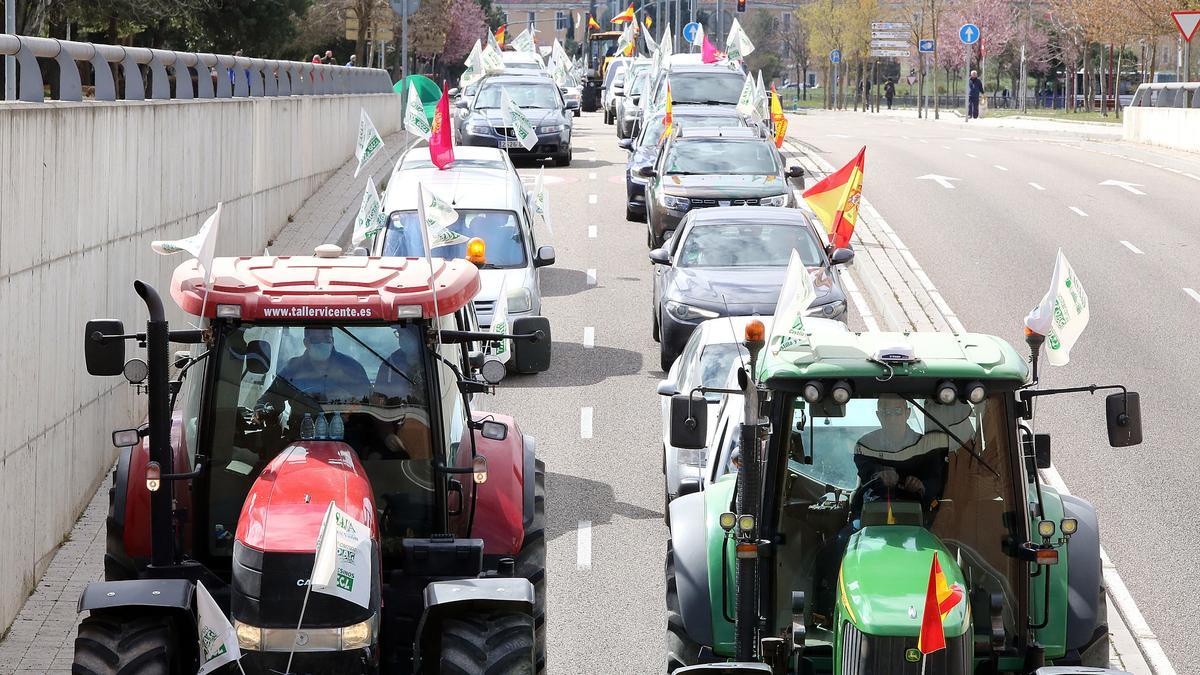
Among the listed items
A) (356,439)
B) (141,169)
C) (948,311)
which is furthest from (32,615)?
(948,311)

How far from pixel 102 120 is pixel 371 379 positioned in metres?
6.62

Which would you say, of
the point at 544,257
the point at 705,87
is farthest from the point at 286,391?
the point at 705,87

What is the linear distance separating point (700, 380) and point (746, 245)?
6414mm

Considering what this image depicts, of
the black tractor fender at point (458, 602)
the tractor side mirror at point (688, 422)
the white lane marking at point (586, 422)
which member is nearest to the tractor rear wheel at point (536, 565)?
the tractor side mirror at point (688, 422)

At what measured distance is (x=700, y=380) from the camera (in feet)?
42.7

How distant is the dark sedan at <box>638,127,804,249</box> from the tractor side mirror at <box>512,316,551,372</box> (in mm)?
16273

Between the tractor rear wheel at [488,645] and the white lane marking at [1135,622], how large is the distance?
379 centimetres

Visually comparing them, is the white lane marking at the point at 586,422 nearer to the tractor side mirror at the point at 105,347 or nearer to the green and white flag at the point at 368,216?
the green and white flag at the point at 368,216

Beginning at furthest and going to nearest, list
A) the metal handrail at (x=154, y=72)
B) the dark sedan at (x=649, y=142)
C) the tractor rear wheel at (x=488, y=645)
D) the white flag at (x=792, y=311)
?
1. the dark sedan at (x=649, y=142)
2. the metal handrail at (x=154, y=72)
3. the white flag at (x=792, y=311)
4. the tractor rear wheel at (x=488, y=645)

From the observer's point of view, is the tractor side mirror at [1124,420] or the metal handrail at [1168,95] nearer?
the tractor side mirror at [1124,420]

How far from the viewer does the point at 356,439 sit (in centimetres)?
737

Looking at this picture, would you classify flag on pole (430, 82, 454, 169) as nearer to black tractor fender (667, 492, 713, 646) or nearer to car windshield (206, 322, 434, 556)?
black tractor fender (667, 492, 713, 646)

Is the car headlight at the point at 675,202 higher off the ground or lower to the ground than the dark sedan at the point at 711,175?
lower

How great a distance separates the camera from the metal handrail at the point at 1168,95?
4222 cm
